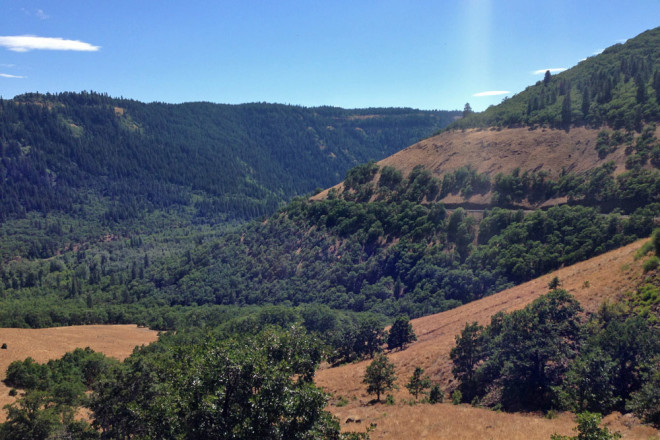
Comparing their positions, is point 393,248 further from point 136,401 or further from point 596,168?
point 136,401

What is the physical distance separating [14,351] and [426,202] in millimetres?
81021

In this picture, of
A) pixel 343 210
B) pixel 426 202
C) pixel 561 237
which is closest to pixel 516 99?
pixel 426 202

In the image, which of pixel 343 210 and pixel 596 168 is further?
pixel 343 210

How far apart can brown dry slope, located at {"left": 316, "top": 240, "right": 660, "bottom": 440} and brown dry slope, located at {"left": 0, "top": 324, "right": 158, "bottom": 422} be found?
34.7m

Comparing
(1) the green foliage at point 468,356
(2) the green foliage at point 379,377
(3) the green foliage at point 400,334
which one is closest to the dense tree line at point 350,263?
(3) the green foliage at point 400,334

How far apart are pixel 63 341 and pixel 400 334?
55684 mm

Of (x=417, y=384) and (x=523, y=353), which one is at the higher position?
(x=523, y=353)

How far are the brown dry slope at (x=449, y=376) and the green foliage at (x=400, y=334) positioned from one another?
1805 mm

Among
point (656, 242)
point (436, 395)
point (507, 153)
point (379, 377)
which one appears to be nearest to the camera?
point (436, 395)

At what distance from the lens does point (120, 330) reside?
8775 cm

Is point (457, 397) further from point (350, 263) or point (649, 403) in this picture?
point (350, 263)

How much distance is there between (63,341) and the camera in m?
70.1

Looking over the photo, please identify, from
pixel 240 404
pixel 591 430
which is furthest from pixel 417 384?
pixel 240 404

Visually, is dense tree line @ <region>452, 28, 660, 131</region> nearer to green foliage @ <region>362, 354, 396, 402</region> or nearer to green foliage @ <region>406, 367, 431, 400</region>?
green foliage @ <region>406, 367, 431, 400</region>
